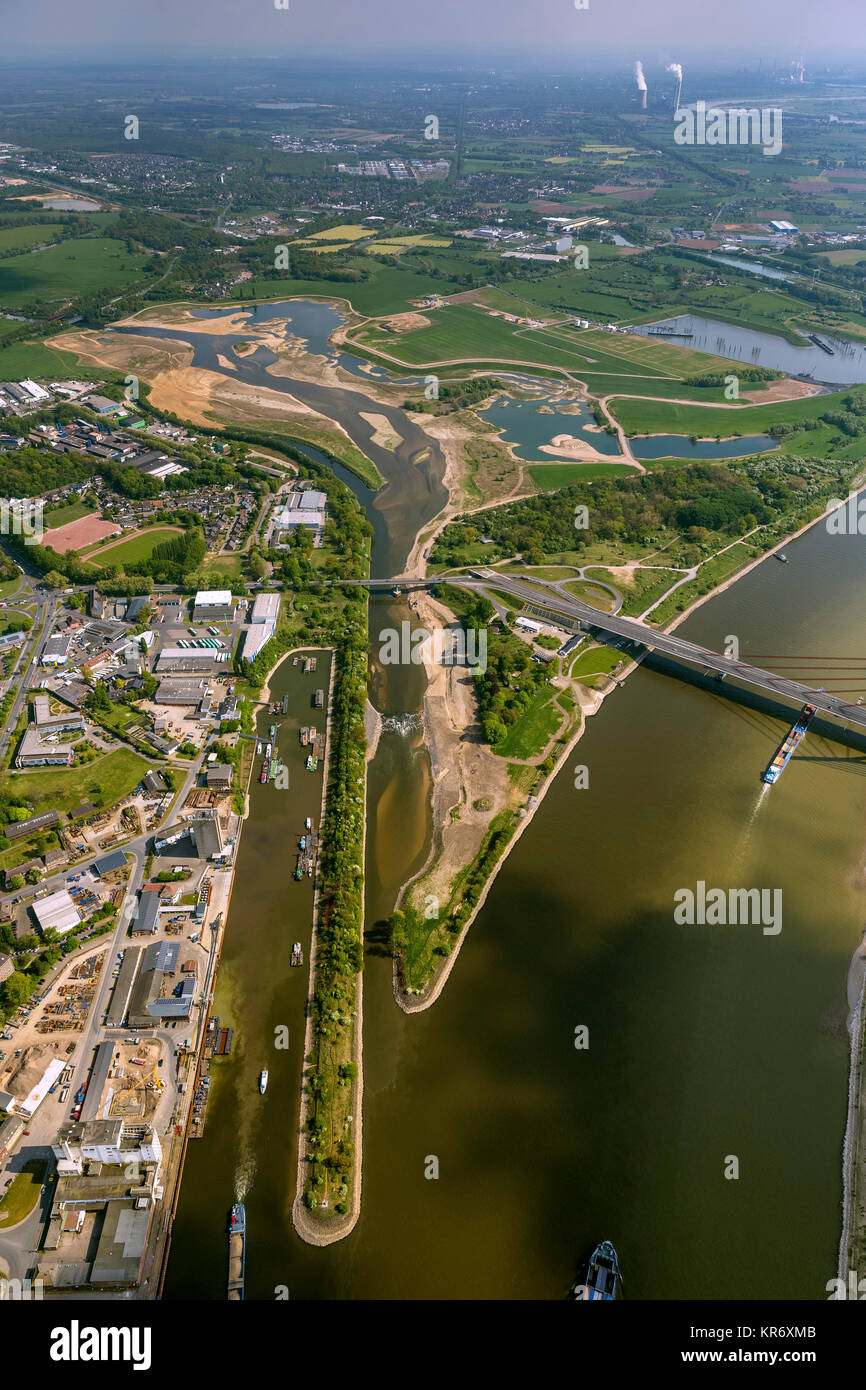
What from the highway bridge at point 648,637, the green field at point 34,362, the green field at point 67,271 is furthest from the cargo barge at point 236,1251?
the green field at point 67,271

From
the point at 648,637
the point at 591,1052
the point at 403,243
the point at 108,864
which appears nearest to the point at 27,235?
the point at 403,243

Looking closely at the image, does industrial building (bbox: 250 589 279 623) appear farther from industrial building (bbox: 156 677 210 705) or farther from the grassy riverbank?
the grassy riverbank

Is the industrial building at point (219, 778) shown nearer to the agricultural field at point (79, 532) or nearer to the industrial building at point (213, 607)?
the industrial building at point (213, 607)

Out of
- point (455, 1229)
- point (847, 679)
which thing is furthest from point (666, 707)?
point (455, 1229)

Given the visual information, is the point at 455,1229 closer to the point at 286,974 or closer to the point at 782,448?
the point at 286,974

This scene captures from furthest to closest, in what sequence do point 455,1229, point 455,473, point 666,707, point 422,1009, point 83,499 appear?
point 455,473
point 83,499
point 666,707
point 422,1009
point 455,1229

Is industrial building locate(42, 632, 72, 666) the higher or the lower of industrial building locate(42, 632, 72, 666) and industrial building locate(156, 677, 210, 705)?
the higher

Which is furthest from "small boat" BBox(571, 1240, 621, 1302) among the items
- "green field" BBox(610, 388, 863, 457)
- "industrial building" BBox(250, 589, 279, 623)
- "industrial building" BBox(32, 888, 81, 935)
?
"green field" BBox(610, 388, 863, 457)
